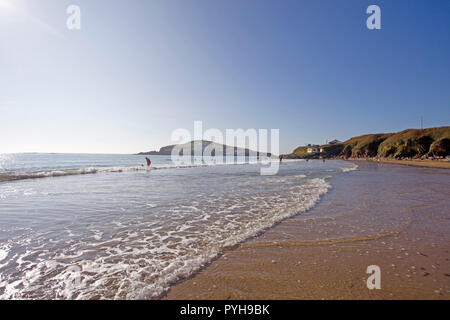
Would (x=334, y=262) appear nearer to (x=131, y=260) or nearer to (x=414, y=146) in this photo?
(x=131, y=260)

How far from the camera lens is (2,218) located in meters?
8.05

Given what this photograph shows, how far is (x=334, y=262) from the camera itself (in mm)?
4340

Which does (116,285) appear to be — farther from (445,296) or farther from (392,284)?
(445,296)

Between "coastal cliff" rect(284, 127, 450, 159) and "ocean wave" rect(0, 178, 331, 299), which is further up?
"coastal cliff" rect(284, 127, 450, 159)

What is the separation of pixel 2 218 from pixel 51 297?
25.0 ft

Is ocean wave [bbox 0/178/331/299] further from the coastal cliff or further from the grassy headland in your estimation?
the coastal cliff

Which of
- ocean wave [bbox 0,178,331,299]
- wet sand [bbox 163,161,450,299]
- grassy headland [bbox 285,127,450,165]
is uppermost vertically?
grassy headland [bbox 285,127,450,165]

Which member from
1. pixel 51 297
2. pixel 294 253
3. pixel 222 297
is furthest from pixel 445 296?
pixel 51 297

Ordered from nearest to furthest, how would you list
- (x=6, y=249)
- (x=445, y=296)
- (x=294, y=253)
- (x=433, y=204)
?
(x=445, y=296) < (x=294, y=253) < (x=6, y=249) < (x=433, y=204)

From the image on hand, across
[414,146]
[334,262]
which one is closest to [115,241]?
[334,262]

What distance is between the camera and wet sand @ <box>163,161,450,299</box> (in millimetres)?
3410

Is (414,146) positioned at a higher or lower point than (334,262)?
higher

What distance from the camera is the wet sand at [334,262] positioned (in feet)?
11.2

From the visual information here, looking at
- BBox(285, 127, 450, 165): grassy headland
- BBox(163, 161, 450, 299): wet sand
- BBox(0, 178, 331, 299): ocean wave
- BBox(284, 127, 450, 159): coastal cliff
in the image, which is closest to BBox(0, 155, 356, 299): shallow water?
BBox(0, 178, 331, 299): ocean wave
